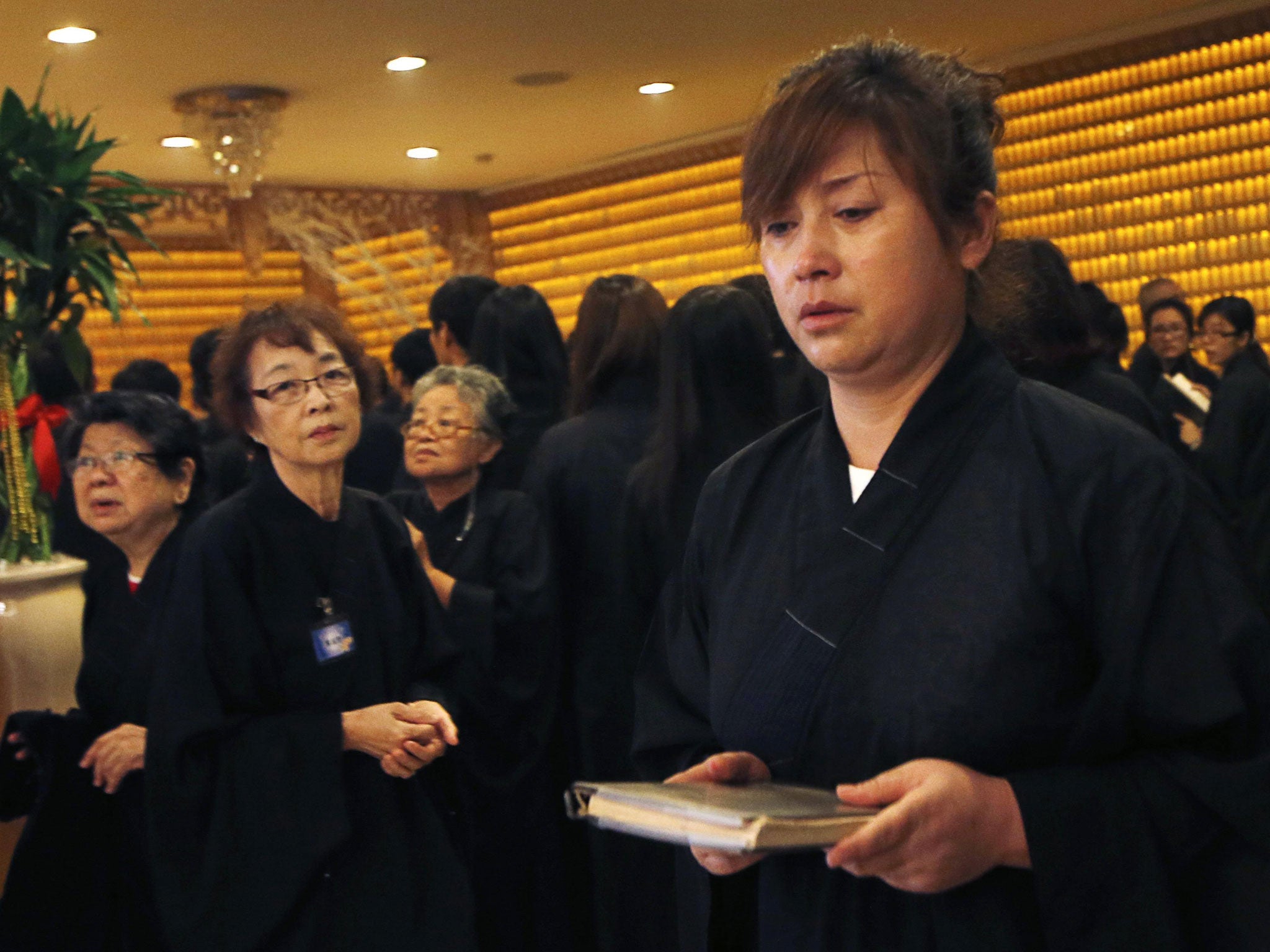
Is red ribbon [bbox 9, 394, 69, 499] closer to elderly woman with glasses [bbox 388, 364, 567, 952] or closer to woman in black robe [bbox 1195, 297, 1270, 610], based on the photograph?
elderly woman with glasses [bbox 388, 364, 567, 952]

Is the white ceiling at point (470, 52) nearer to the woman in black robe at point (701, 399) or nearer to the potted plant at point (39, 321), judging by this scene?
the potted plant at point (39, 321)

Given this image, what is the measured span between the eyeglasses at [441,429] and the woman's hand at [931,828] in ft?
7.90

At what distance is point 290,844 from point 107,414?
1096 mm

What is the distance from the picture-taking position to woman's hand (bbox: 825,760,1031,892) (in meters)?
1.23

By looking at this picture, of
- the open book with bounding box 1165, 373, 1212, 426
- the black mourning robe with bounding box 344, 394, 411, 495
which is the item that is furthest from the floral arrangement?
the open book with bounding box 1165, 373, 1212, 426

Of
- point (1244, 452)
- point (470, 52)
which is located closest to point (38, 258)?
point (1244, 452)

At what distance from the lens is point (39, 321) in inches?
128

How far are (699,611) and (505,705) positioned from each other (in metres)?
1.86

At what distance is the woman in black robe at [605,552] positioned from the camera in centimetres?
365

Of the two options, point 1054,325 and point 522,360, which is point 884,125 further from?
point 522,360

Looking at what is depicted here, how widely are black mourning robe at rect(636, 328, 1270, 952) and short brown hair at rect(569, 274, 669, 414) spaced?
2.27 m

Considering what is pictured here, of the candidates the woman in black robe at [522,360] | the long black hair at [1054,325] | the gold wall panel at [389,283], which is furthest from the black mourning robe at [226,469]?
the gold wall panel at [389,283]

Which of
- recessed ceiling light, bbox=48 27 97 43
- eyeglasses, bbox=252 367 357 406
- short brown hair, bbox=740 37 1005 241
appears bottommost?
eyeglasses, bbox=252 367 357 406

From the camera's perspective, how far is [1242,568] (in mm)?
1343
